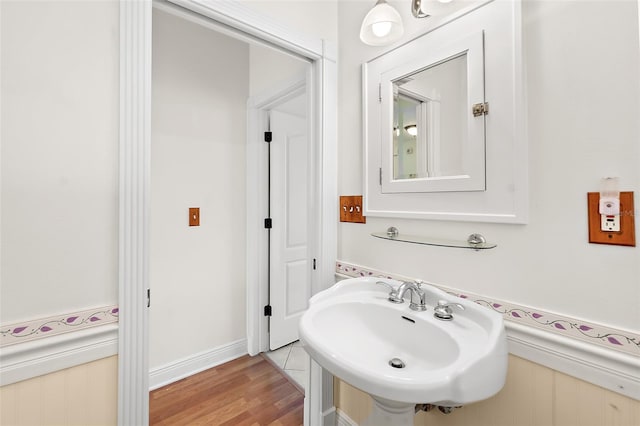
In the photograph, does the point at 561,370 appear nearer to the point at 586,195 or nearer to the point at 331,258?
the point at 586,195

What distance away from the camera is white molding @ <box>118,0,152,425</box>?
2.90 feet

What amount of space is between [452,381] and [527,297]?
1.37 feet

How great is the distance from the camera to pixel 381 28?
1136 mm

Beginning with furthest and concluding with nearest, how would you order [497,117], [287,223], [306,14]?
[287,223] < [306,14] < [497,117]

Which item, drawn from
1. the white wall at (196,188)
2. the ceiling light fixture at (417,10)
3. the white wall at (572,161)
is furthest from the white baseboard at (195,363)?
the ceiling light fixture at (417,10)

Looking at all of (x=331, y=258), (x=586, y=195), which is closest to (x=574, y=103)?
(x=586, y=195)

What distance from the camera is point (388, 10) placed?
110 cm

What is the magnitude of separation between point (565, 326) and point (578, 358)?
0.08 m

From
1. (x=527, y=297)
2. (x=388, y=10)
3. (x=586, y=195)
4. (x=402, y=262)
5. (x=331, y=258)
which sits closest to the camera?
(x=586, y=195)

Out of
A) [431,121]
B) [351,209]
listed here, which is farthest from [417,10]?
[351,209]

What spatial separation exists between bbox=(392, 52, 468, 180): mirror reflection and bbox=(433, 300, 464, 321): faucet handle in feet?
1.53

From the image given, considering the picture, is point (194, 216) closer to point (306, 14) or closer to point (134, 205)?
point (134, 205)

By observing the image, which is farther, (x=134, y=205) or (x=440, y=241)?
(x=440, y=241)

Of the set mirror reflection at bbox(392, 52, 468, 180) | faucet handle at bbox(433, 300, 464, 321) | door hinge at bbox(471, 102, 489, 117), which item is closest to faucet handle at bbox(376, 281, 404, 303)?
faucet handle at bbox(433, 300, 464, 321)
